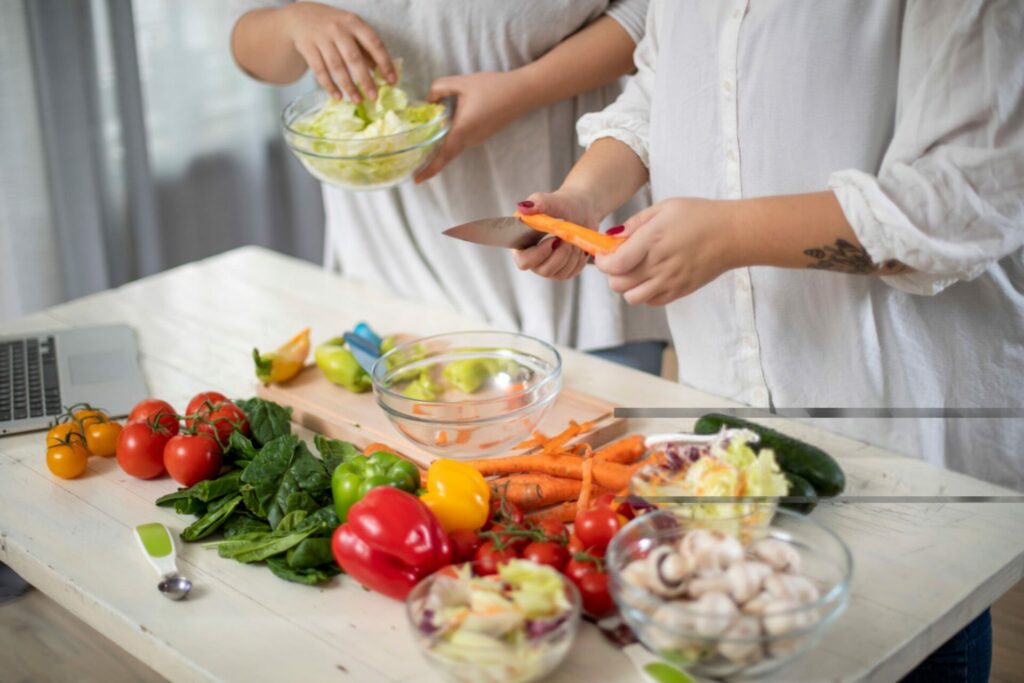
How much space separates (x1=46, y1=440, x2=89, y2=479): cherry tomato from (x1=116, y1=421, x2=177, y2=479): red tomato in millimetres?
58

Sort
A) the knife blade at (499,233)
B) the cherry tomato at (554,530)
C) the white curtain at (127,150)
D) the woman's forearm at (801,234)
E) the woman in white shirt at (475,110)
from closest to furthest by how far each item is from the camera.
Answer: the cherry tomato at (554,530) → the woman's forearm at (801,234) → the knife blade at (499,233) → the woman in white shirt at (475,110) → the white curtain at (127,150)

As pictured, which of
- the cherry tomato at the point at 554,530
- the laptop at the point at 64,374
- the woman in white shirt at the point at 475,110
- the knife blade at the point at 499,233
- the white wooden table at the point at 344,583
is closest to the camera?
the white wooden table at the point at 344,583

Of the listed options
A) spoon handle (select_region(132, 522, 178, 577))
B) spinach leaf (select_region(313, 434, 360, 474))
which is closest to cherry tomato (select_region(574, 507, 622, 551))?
spinach leaf (select_region(313, 434, 360, 474))

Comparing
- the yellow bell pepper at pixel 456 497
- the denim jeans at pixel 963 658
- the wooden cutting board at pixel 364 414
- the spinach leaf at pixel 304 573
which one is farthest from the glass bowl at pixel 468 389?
the denim jeans at pixel 963 658

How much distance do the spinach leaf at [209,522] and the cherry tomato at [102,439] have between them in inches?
9.5

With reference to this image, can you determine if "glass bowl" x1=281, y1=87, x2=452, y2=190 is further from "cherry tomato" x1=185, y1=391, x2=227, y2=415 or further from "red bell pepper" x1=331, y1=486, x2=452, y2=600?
"red bell pepper" x1=331, y1=486, x2=452, y2=600

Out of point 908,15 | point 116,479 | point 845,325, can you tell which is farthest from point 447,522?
point 908,15

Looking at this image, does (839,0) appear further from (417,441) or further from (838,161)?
(417,441)

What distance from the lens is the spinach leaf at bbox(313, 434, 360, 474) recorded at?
134 cm

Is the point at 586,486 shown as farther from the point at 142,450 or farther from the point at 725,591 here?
the point at 142,450

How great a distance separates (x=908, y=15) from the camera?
124cm

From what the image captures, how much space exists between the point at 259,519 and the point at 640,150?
80 centimetres

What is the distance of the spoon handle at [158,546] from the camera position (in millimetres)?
1188

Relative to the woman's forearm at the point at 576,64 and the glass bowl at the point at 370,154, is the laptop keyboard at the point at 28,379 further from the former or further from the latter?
the woman's forearm at the point at 576,64
